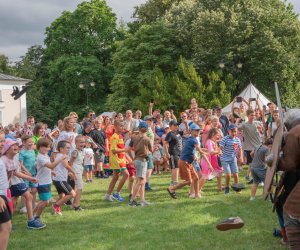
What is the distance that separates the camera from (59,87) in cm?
5131

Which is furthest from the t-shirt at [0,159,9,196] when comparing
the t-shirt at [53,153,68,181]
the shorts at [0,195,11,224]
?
the t-shirt at [53,153,68,181]

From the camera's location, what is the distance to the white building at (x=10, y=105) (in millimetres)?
54875

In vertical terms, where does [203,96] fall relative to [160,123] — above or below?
above

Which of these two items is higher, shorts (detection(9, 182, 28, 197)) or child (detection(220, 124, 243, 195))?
child (detection(220, 124, 243, 195))

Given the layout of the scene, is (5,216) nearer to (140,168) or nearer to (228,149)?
(140,168)

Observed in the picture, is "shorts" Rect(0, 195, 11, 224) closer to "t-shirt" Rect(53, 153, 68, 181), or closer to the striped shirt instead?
"t-shirt" Rect(53, 153, 68, 181)

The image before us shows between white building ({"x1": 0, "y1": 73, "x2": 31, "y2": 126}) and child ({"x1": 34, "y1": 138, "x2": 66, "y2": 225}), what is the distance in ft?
156

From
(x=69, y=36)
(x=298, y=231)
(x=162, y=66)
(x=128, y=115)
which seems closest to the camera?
(x=298, y=231)

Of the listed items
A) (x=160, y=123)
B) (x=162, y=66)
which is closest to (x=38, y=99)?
(x=162, y=66)

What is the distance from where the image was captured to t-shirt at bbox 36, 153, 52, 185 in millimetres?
8461

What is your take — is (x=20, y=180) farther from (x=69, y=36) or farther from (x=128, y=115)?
(x=69, y=36)

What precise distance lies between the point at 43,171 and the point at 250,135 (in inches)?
244

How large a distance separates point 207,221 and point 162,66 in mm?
31700

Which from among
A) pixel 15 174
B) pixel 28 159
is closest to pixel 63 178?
pixel 28 159
